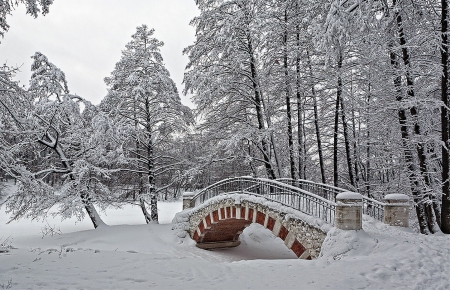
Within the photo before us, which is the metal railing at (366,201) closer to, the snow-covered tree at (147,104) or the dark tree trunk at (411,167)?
the dark tree trunk at (411,167)

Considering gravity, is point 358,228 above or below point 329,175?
below

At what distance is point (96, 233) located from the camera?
15.4 m

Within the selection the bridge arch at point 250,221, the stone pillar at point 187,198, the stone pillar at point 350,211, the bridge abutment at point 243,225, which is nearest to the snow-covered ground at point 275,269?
the stone pillar at point 350,211

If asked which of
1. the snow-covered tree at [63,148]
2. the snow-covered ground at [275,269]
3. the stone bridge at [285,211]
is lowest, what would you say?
the snow-covered ground at [275,269]

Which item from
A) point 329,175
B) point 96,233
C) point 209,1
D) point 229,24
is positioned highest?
point 209,1

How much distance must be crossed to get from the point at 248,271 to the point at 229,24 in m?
11.3

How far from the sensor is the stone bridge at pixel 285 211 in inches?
350

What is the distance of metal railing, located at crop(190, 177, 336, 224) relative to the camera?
9608 mm

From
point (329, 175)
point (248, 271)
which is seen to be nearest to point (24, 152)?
point (248, 271)

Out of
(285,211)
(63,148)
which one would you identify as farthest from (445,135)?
(63,148)

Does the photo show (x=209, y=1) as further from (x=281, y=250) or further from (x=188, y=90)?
(x=281, y=250)

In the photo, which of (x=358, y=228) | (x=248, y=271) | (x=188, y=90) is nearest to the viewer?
(x=248, y=271)

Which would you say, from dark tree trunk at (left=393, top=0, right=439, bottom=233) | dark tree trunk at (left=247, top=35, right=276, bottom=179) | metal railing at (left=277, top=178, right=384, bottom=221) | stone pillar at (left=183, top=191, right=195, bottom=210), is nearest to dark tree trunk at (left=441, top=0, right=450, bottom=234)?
dark tree trunk at (left=393, top=0, right=439, bottom=233)

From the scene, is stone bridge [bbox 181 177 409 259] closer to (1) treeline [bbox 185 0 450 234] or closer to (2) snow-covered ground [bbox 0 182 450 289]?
(2) snow-covered ground [bbox 0 182 450 289]
